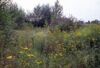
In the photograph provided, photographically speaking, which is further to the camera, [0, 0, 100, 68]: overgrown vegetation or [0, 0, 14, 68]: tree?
[0, 0, 14, 68]: tree

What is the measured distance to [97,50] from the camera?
31.3 feet

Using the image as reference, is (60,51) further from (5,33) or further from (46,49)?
(5,33)

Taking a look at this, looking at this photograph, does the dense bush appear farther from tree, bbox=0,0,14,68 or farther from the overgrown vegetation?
tree, bbox=0,0,14,68

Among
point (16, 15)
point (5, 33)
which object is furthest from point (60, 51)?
point (16, 15)

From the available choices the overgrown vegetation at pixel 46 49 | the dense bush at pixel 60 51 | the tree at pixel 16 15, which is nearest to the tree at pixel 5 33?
the overgrown vegetation at pixel 46 49

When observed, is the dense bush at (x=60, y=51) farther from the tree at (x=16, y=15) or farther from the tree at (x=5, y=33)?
the tree at (x=16, y=15)

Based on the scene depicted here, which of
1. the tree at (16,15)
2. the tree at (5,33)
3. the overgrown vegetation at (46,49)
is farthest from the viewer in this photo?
the tree at (16,15)

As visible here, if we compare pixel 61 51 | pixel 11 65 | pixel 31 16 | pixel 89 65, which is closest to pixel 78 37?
pixel 61 51

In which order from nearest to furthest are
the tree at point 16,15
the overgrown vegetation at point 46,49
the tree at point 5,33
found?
the overgrown vegetation at point 46,49 → the tree at point 5,33 → the tree at point 16,15

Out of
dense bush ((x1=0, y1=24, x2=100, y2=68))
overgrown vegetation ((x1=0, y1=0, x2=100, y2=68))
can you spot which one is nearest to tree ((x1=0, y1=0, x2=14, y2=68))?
overgrown vegetation ((x1=0, y1=0, x2=100, y2=68))

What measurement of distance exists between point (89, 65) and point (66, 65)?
0.76 meters

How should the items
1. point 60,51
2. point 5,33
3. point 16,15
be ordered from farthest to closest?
point 16,15 → point 60,51 → point 5,33

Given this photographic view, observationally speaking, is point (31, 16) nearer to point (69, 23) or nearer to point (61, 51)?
point (69, 23)

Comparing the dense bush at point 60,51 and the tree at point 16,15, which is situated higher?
the tree at point 16,15
